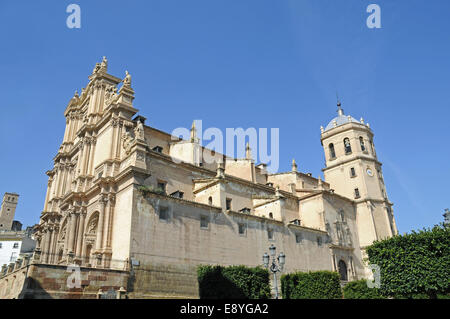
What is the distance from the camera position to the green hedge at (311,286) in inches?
1078

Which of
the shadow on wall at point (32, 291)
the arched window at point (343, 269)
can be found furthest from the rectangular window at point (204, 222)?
the arched window at point (343, 269)

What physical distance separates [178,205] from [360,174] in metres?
28.6

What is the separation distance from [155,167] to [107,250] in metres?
8.21

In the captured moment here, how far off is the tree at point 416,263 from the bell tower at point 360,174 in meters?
18.6

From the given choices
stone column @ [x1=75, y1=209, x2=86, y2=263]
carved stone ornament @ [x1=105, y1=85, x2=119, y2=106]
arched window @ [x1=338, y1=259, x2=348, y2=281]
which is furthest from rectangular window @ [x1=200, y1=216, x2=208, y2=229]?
arched window @ [x1=338, y1=259, x2=348, y2=281]

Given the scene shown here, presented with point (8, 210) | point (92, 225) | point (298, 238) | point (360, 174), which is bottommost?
point (298, 238)

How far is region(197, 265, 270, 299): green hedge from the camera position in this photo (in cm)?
2434

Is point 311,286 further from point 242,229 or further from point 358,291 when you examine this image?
point 242,229

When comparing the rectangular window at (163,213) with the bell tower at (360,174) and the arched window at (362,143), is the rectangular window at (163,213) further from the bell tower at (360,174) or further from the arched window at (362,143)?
the arched window at (362,143)

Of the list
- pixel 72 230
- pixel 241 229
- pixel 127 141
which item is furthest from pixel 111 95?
pixel 241 229

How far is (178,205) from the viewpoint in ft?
90.4

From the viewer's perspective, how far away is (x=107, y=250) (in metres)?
26.3

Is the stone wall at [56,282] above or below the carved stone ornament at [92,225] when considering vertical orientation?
below
